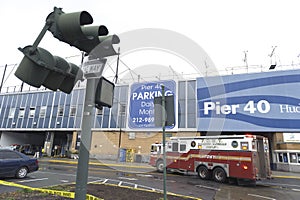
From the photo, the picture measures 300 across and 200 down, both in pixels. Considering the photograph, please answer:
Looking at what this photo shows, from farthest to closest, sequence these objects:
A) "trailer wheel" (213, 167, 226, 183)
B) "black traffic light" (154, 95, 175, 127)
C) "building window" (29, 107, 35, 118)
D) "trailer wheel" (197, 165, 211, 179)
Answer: "building window" (29, 107, 35, 118) < "trailer wheel" (197, 165, 211, 179) < "trailer wheel" (213, 167, 226, 183) < "black traffic light" (154, 95, 175, 127)

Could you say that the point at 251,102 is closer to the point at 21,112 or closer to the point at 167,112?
the point at 167,112

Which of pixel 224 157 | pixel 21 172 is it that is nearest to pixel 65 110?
pixel 21 172

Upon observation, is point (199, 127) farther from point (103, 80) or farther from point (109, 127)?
point (103, 80)

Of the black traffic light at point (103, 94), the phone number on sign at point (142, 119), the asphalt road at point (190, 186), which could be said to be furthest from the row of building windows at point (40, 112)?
the black traffic light at point (103, 94)

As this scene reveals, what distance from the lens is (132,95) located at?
99.4ft

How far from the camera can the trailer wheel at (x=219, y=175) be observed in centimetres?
1362

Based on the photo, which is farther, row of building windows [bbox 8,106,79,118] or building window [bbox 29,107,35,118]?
building window [bbox 29,107,35,118]

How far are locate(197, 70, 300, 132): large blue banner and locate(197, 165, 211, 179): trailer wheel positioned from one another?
11184 mm

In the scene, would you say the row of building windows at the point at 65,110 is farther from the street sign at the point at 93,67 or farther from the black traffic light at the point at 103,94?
the black traffic light at the point at 103,94

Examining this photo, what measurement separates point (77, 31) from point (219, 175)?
44.3 ft

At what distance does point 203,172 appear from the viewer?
14695 mm

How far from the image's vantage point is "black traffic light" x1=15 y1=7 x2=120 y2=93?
302 centimetres

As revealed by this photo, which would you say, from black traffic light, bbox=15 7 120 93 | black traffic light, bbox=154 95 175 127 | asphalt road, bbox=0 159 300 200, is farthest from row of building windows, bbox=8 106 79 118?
black traffic light, bbox=15 7 120 93

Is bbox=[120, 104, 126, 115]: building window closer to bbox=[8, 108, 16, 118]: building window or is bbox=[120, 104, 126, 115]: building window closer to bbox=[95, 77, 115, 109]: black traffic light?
bbox=[8, 108, 16, 118]: building window
